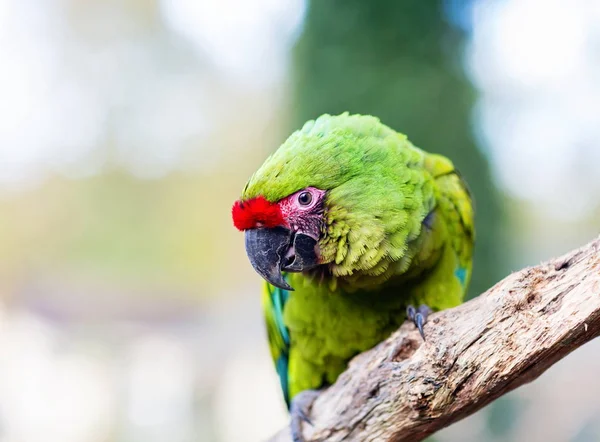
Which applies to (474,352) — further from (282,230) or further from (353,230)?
(282,230)

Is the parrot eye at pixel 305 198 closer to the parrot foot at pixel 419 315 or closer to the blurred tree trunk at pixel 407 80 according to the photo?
the parrot foot at pixel 419 315

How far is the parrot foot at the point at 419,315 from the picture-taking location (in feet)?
5.06

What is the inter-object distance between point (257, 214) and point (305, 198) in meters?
0.15

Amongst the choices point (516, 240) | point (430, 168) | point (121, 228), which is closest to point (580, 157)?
point (516, 240)

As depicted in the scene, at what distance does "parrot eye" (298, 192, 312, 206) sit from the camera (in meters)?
1.46

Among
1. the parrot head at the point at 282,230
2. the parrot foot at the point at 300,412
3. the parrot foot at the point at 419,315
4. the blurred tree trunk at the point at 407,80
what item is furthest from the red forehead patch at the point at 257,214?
the blurred tree trunk at the point at 407,80

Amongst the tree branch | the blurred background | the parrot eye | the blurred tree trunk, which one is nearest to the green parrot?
the parrot eye

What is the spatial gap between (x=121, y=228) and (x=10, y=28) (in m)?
1.58

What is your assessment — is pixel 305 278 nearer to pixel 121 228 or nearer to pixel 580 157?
pixel 580 157

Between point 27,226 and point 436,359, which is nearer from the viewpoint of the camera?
point 436,359

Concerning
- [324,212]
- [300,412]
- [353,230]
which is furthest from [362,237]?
[300,412]

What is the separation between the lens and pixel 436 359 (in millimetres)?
1384

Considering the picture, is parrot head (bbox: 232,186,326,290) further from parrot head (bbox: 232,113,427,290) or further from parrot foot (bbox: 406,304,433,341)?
parrot foot (bbox: 406,304,433,341)

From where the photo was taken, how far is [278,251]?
149cm
